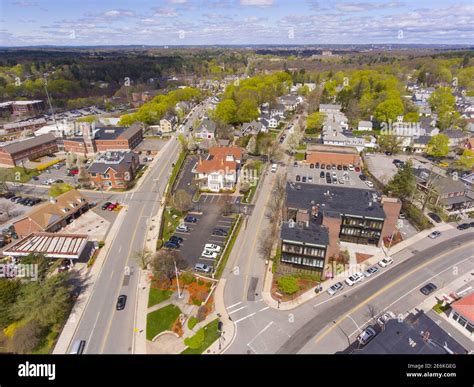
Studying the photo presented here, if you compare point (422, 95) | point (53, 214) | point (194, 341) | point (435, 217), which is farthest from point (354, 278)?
point (422, 95)

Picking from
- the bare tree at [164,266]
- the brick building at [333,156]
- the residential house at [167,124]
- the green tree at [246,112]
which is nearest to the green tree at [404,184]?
the brick building at [333,156]

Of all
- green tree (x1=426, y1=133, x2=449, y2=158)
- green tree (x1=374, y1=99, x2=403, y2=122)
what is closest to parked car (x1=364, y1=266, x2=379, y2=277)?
green tree (x1=426, y1=133, x2=449, y2=158)

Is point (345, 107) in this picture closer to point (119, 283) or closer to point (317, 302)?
point (317, 302)

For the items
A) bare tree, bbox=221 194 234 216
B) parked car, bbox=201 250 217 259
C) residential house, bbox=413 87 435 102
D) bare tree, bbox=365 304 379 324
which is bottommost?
bare tree, bbox=365 304 379 324

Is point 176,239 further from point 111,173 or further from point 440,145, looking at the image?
point 440,145

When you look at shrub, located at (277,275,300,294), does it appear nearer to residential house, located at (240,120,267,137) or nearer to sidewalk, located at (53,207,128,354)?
sidewalk, located at (53,207,128,354)
